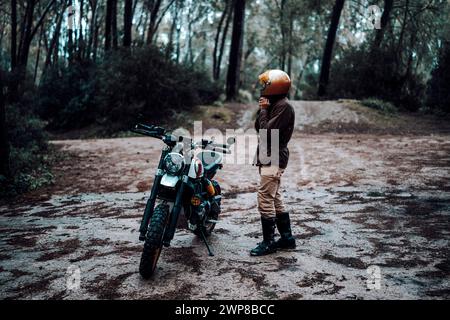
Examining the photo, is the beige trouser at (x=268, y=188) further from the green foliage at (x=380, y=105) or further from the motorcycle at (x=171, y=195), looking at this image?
the green foliage at (x=380, y=105)

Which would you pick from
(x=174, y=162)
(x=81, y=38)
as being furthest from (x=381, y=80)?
(x=81, y=38)

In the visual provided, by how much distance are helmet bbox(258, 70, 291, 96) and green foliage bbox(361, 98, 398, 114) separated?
1244cm

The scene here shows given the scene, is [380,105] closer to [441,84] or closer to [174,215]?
[441,84]

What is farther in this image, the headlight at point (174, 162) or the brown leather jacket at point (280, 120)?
the brown leather jacket at point (280, 120)

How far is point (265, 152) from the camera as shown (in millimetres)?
4453

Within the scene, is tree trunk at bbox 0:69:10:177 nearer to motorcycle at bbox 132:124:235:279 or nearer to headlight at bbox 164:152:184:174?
motorcycle at bbox 132:124:235:279

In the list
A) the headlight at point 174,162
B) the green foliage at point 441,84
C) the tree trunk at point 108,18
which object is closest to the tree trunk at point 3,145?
the headlight at point 174,162

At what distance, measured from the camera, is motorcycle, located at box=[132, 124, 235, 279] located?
379 cm

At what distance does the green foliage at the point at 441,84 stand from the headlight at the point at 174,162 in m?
14.4

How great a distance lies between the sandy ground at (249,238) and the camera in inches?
143

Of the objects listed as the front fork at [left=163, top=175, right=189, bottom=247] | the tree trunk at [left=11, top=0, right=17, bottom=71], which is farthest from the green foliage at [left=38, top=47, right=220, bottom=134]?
the front fork at [left=163, top=175, right=189, bottom=247]

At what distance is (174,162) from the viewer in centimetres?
404
